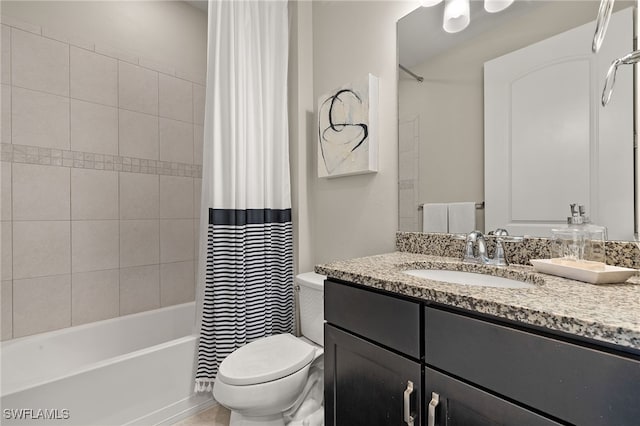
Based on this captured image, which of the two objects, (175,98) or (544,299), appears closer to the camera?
(544,299)

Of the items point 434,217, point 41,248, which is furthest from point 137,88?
point 434,217

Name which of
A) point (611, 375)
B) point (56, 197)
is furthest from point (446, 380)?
point (56, 197)

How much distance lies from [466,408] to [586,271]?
1.55ft

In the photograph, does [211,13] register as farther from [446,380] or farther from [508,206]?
[446,380]

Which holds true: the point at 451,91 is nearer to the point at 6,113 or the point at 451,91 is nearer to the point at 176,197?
the point at 176,197

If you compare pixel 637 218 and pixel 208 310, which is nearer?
pixel 637 218

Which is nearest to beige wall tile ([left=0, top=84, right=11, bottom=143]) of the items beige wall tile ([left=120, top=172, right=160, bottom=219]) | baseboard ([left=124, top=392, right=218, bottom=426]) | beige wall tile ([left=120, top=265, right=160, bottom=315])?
beige wall tile ([left=120, top=172, right=160, bottom=219])

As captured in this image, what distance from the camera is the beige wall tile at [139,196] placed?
2189 millimetres

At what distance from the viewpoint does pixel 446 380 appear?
73cm

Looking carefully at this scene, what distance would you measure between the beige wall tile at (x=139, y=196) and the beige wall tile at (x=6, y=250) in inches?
22.2

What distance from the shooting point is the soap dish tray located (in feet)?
2.58

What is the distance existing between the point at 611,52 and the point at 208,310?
6.37ft

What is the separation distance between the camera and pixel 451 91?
137 centimetres

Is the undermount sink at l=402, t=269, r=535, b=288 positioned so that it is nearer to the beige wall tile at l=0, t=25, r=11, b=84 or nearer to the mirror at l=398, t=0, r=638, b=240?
the mirror at l=398, t=0, r=638, b=240
